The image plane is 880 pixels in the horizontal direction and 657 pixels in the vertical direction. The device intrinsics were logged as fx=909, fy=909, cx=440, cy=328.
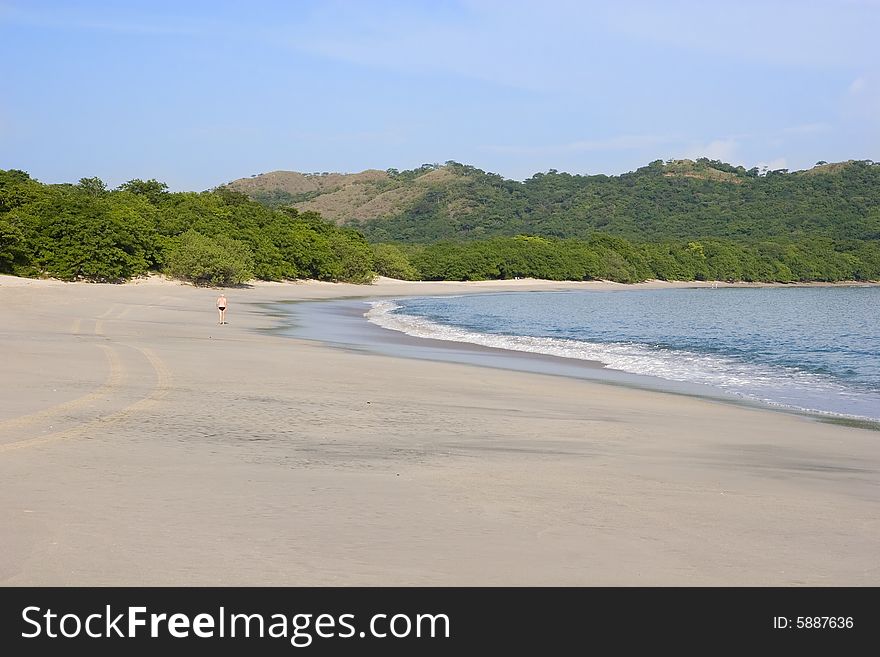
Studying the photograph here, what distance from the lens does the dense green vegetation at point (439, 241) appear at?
58.6 m

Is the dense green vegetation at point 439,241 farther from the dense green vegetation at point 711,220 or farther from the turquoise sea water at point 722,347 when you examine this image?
the turquoise sea water at point 722,347

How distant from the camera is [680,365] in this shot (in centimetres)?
2159

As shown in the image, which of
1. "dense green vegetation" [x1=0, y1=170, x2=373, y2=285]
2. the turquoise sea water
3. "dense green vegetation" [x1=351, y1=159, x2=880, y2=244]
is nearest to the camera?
the turquoise sea water

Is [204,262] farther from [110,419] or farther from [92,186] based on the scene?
[110,419]

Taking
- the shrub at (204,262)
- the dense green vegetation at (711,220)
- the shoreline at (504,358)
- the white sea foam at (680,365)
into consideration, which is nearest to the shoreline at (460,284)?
the shrub at (204,262)

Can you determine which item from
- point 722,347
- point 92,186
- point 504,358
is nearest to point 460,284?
point 92,186

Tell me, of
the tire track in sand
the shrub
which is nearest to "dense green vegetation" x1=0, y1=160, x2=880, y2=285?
the shrub

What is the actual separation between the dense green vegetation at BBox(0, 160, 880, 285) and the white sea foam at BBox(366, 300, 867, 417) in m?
33.6

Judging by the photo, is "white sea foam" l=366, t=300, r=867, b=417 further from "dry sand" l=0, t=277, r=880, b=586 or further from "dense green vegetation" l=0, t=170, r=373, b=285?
"dense green vegetation" l=0, t=170, r=373, b=285

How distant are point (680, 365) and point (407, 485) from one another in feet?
50.4

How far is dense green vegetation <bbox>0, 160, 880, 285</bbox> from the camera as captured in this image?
2308 inches

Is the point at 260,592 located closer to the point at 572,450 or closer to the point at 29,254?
the point at 572,450

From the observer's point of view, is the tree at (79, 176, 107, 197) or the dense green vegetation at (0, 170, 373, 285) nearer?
the dense green vegetation at (0, 170, 373, 285)

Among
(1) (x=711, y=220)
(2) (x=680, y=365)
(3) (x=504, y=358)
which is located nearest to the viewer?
(2) (x=680, y=365)
